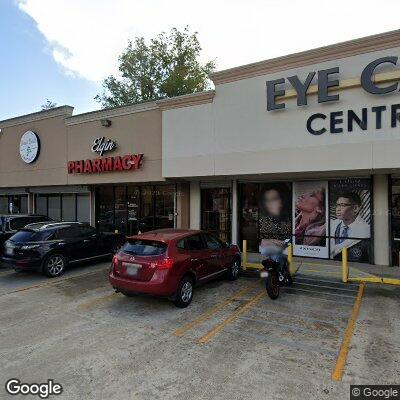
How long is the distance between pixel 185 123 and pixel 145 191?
4975mm

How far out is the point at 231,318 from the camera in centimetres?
680

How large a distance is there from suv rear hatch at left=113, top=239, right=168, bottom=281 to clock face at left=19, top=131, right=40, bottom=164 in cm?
1353

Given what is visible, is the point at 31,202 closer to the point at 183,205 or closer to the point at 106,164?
Result: the point at 106,164

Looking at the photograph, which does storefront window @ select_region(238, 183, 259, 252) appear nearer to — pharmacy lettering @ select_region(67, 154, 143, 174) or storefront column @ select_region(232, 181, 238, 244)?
storefront column @ select_region(232, 181, 238, 244)

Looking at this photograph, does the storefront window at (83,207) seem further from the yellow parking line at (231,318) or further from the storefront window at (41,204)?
the yellow parking line at (231,318)

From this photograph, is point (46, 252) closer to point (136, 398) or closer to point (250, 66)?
point (136, 398)

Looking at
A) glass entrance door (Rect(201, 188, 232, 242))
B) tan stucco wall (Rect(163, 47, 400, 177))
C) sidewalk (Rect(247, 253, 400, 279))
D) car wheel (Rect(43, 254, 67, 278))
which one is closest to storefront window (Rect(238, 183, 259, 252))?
glass entrance door (Rect(201, 188, 232, 242))

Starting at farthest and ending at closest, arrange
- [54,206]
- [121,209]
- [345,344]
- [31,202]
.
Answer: [31,202], [54,206], [121,209], [345,344]

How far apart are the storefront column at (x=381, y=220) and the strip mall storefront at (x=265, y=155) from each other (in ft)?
0.11

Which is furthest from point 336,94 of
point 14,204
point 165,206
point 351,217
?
point 14,204

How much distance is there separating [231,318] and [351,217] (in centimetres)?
706

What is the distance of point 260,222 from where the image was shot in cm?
1363

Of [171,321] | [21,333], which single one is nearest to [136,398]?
[171,321]

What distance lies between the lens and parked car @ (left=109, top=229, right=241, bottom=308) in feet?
23.0
